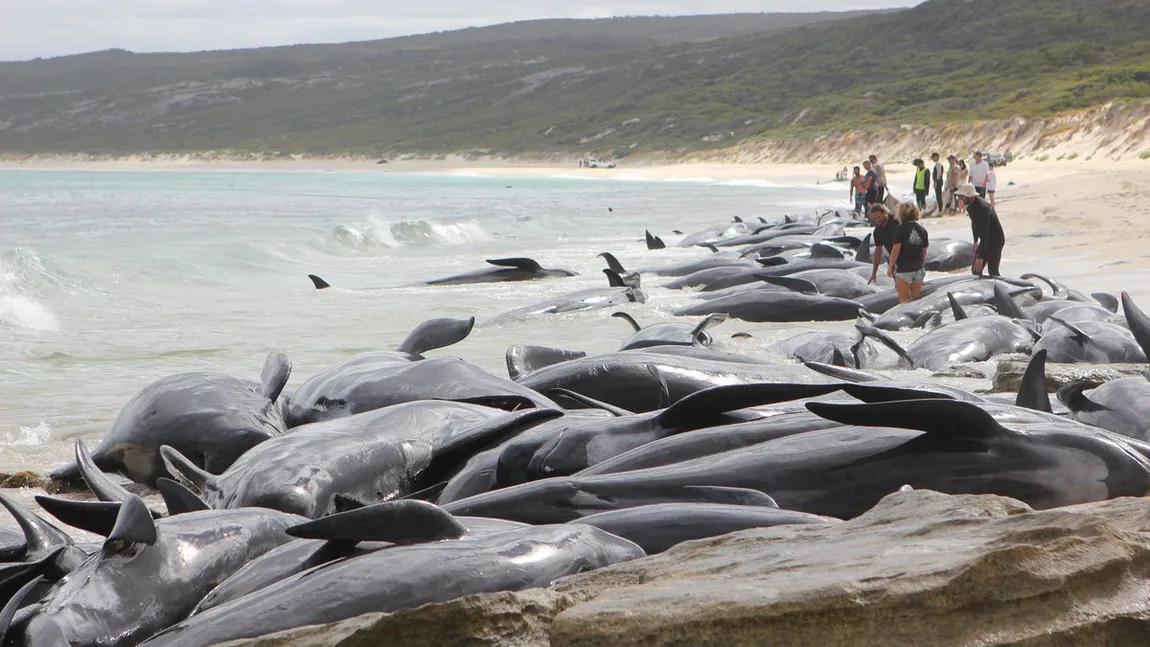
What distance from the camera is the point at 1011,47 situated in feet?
300

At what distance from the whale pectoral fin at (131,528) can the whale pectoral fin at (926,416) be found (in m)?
1.79

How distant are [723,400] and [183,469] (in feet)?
7.03

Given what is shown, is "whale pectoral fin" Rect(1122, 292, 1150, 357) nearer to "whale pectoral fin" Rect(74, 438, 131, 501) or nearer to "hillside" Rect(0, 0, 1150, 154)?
"whale pectoral fin" Rect(74, 438, 131, 501)

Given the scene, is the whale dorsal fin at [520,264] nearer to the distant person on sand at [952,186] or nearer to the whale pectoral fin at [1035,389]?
the whale pectoral fin at [1035,389]

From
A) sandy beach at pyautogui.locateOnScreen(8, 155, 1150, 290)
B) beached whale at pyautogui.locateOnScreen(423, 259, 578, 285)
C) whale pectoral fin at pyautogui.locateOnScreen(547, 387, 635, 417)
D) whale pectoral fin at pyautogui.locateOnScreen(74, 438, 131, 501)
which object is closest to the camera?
whale pectoral fin at pyautogui.locateOnScreen(74, 438, 131, 501)

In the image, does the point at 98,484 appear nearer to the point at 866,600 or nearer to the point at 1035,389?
the point at 866,600

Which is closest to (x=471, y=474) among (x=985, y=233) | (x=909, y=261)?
(x=909, y=261)

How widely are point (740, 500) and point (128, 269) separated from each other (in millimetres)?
16060

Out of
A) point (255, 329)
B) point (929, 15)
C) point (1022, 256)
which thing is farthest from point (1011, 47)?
point (255, 329)

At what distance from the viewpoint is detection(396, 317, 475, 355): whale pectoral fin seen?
23.5 feet

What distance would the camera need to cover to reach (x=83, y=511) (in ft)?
11.4

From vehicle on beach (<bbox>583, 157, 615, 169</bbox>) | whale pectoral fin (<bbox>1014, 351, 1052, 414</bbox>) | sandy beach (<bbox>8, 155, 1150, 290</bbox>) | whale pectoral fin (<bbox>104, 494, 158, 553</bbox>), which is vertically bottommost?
vehicle on beach (<bbox>583, 157, 615, 169</bbox>)

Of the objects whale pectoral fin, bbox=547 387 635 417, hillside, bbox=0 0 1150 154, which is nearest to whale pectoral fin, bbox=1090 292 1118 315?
whale pectoral fin, bbox=547 387 635 417

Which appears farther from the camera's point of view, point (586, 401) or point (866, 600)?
point (586, 401)
